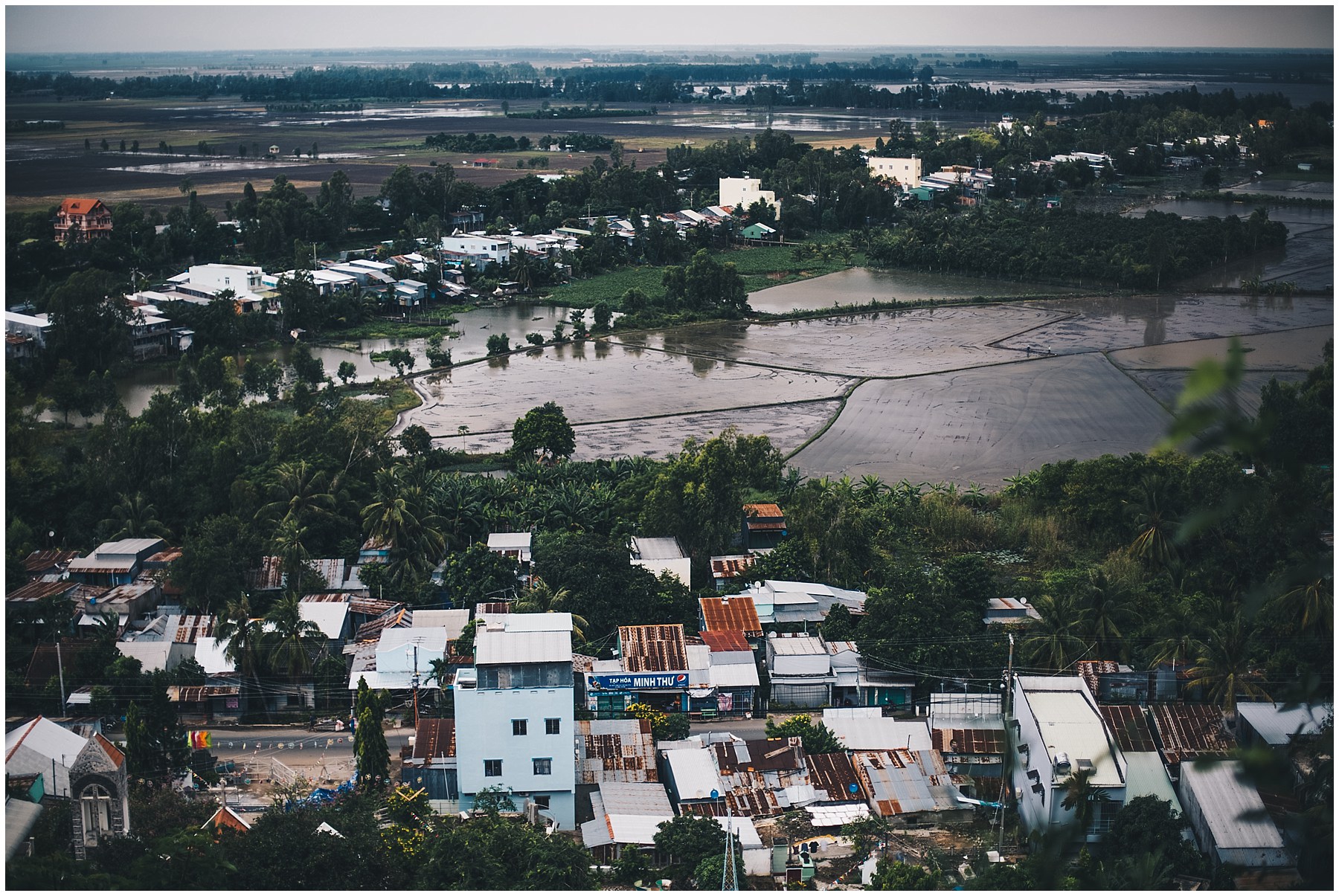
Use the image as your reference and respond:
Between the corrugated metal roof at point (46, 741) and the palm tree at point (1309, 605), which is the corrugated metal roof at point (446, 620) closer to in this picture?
the corrugated metal roof at point (46, 741)

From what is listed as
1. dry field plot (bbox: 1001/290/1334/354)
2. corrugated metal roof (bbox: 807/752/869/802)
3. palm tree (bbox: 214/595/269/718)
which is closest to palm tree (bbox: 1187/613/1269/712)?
corrugated metal roof (bbox: 807/752/869/802)

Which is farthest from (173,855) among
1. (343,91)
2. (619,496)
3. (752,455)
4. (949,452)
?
(343,91)

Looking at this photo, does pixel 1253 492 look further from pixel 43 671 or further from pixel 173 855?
pixel 43 671

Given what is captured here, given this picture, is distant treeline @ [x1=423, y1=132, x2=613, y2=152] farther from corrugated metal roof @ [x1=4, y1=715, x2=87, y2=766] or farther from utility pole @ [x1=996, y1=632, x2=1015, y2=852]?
corrugated metal roof @ [x1=4, y1=715, x2=87, y2=766]

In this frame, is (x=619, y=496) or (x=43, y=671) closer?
(x=43, y=671)

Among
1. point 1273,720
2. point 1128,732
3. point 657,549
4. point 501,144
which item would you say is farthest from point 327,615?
point 501,144
